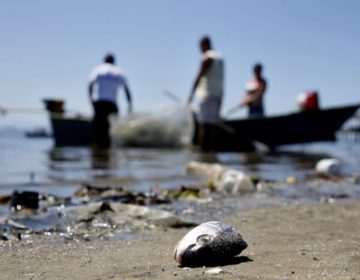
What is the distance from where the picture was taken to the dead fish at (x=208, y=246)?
98.4 inches

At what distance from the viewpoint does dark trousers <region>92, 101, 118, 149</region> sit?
12.9 m

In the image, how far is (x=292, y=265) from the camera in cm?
243

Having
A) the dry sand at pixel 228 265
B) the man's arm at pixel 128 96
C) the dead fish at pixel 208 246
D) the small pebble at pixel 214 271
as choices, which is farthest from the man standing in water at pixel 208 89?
the small pebble at pixel 214 271

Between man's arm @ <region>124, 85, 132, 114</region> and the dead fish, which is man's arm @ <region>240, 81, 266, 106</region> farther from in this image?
the dead fish

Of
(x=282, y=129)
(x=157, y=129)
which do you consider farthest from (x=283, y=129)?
(x=157, y=129)

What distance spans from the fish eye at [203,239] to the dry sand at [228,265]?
124 mm

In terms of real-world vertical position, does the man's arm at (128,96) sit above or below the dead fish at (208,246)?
above

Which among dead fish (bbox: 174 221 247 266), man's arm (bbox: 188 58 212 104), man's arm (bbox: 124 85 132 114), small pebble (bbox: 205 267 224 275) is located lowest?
small pebble (bbox: 205 267 224 275)

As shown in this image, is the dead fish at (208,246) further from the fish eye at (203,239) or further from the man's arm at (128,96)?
the man's arm at (128,96)

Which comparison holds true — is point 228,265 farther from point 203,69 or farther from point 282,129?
point 282,129

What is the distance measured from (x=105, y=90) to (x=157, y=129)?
2.02 meters

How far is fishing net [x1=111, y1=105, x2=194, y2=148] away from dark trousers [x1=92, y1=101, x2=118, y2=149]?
23 centimetres

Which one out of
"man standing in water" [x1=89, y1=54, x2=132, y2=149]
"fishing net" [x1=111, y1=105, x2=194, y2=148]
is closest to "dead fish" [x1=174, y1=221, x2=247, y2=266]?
"man standing in water" [x1=89, y1=54, x2=132, y2=149]

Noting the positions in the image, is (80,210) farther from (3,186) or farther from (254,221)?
(3,186)
